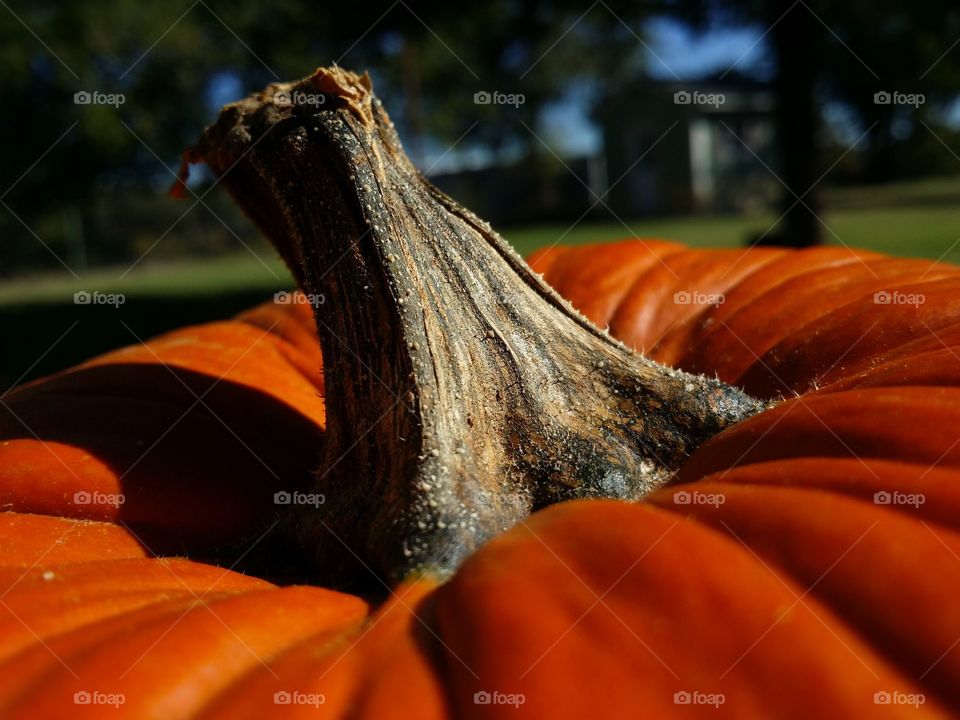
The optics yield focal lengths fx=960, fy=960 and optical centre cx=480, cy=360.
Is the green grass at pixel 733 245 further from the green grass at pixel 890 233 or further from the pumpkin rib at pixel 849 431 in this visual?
the pumpkin rib at pixel 849 431

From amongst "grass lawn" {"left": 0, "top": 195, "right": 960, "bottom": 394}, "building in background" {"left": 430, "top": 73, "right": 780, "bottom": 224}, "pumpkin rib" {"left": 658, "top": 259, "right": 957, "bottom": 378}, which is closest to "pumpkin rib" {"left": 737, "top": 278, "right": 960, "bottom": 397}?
"pumpkin rib" {"left": 658, "top": 259, "right": 957, "bottom": 378}

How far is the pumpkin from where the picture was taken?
1.01 m


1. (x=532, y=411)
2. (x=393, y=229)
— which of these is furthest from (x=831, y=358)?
(x=393, y=229)

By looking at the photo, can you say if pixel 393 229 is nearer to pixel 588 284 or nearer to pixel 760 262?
pixel 588 284

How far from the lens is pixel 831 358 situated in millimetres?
1769

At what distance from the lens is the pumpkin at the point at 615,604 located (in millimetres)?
Result: 1007

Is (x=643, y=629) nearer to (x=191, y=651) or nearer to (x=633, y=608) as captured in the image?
(x=633, y=608)

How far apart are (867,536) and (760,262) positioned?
4.45 feet

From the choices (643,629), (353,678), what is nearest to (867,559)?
(643,629)

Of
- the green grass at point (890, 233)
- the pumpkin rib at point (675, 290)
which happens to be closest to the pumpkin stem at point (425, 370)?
the pumpkin rib at point (675, 290)

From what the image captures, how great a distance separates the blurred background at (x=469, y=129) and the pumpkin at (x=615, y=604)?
110cm

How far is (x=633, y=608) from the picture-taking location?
1.09m

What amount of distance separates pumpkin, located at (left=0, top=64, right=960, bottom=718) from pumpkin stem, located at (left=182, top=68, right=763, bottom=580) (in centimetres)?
2

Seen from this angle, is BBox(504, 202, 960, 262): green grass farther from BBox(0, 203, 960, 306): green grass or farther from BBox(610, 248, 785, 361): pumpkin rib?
BBox(610, 248, 785, 361): pumpkin rib
